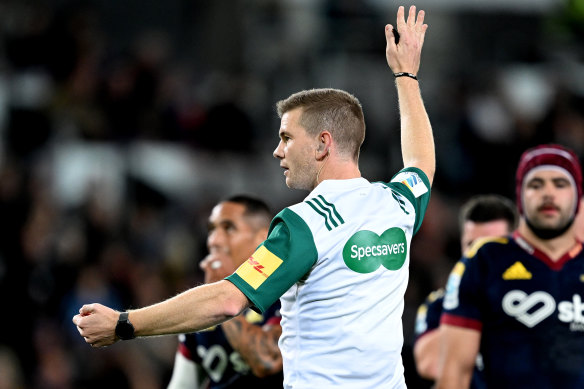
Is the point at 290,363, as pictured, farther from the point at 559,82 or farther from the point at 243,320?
the point at 559,82

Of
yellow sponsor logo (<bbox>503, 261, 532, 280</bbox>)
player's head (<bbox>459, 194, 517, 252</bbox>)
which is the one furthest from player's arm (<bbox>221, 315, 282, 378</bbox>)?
player's head (<bbox>459, 194, 517, 252</bbox>)

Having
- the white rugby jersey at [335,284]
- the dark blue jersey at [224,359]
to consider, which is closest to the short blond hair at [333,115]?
the white rugby jersey at [335,284]

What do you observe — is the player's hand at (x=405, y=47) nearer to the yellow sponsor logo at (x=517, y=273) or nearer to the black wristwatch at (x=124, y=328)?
the yellow sponsor logo at (x=517, y=273)

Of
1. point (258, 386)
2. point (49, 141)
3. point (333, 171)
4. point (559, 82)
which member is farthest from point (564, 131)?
point (333, 171)

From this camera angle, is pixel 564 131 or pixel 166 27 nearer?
pixel 564 131

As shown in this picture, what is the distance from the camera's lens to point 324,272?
11.6ft

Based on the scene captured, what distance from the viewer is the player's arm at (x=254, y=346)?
4973 mm

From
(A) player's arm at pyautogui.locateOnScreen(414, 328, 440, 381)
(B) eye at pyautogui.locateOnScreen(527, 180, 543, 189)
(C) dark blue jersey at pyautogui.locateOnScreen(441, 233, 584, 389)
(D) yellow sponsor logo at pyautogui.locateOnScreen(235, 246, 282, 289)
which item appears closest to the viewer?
(D) yellow sponsor logo at pyautogui.locateOnScreen(235, 246, 282, 289)

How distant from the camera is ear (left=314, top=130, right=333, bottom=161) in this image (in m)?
3.76

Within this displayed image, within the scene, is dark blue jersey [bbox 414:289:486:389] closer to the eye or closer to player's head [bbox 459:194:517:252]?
player's head [bbox 459:194:517:252]

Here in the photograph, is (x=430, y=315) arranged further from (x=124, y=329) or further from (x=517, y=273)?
(x=124, y=329)

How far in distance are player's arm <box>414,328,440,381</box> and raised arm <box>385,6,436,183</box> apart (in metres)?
2.23

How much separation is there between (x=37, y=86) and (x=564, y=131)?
6.54 metres

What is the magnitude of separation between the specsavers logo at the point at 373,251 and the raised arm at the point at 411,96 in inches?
20.6
